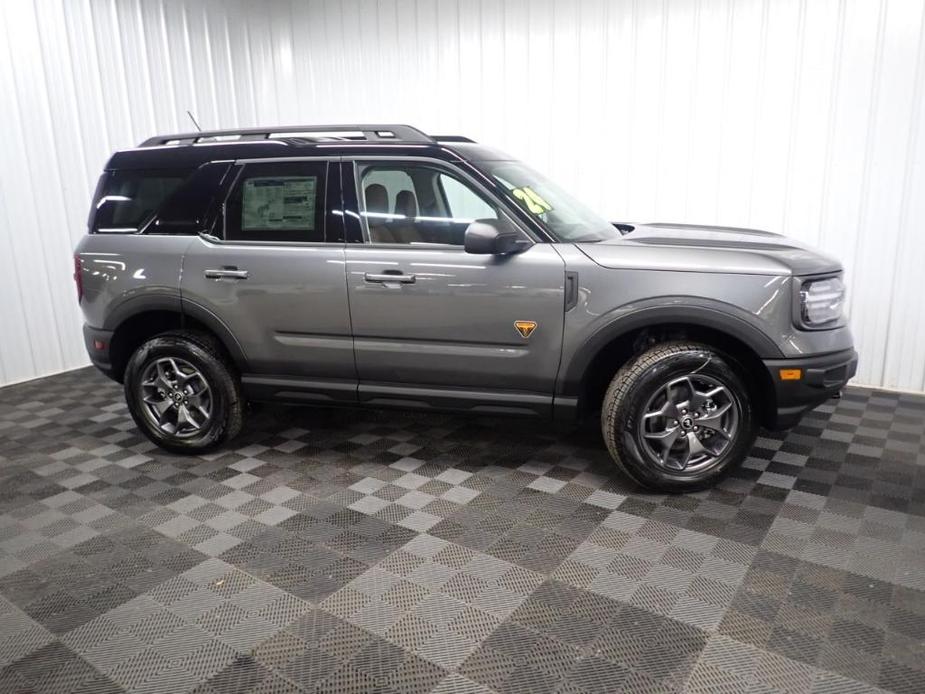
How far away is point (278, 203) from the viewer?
375cm

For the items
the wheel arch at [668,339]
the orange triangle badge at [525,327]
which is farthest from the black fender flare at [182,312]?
the wheel arch at [668,339]

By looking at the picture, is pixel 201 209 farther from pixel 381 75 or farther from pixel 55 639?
pixel 381 75

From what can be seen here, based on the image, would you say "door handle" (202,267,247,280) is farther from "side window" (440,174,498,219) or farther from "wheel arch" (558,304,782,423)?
"wheel arch" (558,304,782,423)

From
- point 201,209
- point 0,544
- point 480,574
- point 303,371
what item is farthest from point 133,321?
point 480,574

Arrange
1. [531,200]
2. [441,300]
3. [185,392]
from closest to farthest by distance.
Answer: [441,300], [531,200], [185,392]

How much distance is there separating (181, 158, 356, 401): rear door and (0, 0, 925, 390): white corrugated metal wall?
2877mm

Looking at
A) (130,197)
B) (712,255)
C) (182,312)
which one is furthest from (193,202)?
(712,255)

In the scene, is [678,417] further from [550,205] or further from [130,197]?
[130,197]

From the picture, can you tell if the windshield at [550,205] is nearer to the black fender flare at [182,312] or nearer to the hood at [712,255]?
the hood at [712,255]

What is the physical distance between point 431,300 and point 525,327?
1.63 feet

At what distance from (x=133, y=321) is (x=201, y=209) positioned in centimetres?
81

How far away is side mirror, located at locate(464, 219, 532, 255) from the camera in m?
3.21

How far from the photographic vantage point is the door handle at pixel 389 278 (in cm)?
347

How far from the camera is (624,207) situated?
5.73 meters
